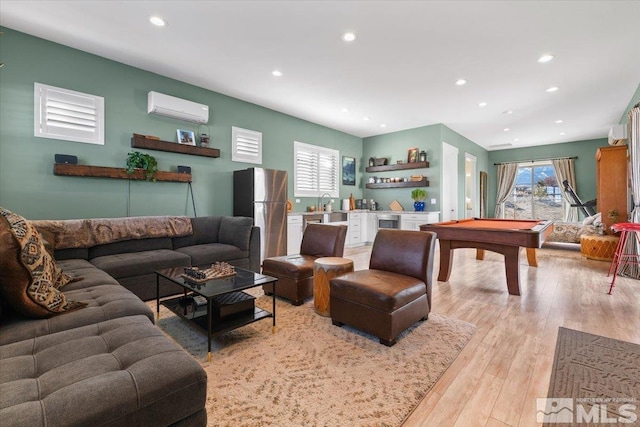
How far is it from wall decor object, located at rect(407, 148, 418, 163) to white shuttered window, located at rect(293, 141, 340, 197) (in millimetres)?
1767

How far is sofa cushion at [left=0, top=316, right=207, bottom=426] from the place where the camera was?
889mm

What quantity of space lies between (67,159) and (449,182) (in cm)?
727

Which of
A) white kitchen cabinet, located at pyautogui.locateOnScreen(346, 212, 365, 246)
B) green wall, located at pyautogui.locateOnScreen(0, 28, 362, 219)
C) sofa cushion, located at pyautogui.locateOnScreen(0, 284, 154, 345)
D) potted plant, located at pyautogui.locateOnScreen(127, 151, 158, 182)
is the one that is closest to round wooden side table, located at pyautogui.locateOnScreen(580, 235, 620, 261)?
white kitchen cabinet, located at pyautogui.locateOnScreen(346, 212, 365, 246)

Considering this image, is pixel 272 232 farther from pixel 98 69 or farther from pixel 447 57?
pixel 447 57

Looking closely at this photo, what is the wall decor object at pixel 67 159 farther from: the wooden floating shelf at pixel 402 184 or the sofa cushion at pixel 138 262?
the wooden floating shelf at pixel 402 184

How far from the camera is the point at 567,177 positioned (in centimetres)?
862

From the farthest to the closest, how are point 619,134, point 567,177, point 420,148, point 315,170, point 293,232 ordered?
point 567,177 < point 420,148 < point 315,170 < point 293,232 < point 619,134

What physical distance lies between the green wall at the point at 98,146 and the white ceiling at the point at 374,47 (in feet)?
0.62

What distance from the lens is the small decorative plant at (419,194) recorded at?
22.1ft

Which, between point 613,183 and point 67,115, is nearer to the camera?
point 67,115

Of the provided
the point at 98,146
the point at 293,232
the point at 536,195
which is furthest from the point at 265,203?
the point at 536,195

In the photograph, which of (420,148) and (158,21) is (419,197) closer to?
(420,148)

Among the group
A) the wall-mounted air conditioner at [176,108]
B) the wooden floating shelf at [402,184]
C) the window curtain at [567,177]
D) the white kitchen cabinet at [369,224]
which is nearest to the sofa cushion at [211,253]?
the wall-mounted air conditioner at [176,108]

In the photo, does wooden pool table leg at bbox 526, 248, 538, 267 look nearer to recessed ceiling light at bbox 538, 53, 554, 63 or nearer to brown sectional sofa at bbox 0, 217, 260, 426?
recessed ceiling light at bbox 538, 53, 554, 63
